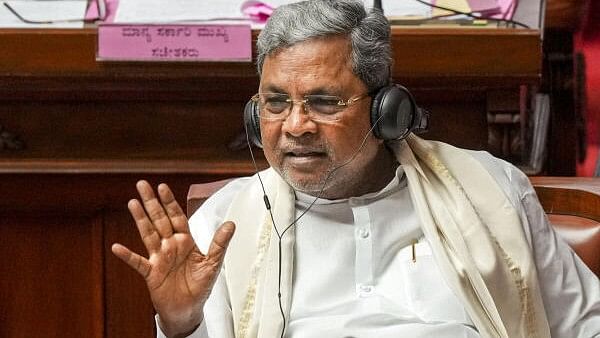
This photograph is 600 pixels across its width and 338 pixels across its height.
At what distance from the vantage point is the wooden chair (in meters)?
2.11

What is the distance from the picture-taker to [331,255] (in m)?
2.08

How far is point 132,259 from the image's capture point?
1763 mm

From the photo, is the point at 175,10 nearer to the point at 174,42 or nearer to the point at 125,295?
the point at 174,42

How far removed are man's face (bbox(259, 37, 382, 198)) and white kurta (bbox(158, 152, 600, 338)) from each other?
0.10m

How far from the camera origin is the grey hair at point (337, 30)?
2.01 metres

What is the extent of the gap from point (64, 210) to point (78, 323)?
251 millimetres

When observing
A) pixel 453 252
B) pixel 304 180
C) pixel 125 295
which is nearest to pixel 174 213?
pixel 304 180

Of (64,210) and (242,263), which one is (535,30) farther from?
(64,210)

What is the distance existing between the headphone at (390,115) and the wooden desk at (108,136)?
0.54 metres

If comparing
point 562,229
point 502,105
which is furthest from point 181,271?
point 502,105

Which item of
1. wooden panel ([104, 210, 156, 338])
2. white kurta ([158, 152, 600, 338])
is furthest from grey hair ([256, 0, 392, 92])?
wooden panel ([104, 210, 156, 338])

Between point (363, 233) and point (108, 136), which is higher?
point (108, 136)

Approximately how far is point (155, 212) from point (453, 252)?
21.1 inches

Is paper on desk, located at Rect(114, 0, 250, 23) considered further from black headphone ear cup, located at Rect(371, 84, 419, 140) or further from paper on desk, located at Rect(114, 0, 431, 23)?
black headphone ear cup, located at Rect(371, 84, 419, 140)
